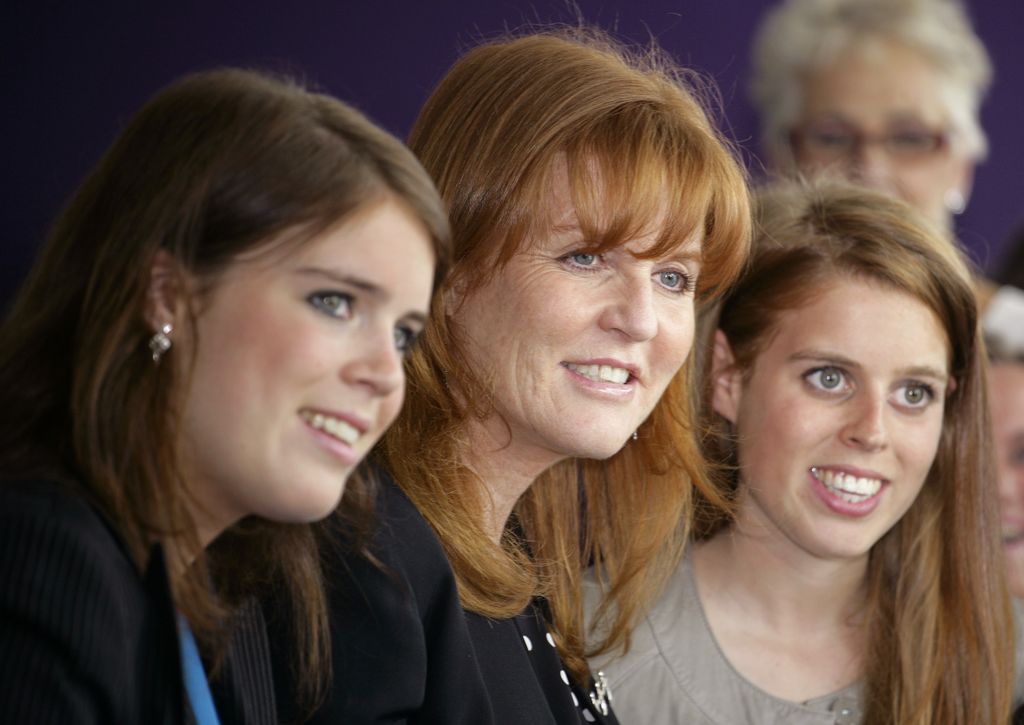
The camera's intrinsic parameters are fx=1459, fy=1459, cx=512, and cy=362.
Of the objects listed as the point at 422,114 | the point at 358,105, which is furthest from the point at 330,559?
the point at 358,105

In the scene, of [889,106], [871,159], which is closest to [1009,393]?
[871,159]

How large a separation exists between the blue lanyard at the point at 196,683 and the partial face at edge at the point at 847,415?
0.88 metres

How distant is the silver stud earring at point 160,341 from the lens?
1.04 metres

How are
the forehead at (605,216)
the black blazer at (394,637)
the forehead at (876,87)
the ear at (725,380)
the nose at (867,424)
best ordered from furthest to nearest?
the forehead at (876,87), the ear at (725,380), the nose at (867,424), the forehead at (605,216), the black blazer at (394,637)

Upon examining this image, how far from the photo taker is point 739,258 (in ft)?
5.29

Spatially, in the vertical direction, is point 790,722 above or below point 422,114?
below

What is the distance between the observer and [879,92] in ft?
10.0

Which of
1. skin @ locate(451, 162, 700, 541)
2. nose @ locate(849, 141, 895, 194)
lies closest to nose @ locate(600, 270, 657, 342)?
skin @ locate(451, 162, 700, 541)

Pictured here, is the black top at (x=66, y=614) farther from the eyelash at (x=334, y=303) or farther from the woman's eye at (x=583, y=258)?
the woman's eye at (x=583, y=258)

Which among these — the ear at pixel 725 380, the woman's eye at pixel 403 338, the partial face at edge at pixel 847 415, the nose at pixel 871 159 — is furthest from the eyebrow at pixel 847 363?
the nose at pixel 871 159

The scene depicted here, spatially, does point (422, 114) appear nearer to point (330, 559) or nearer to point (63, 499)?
point (330, 559)

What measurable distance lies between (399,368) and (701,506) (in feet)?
2.79

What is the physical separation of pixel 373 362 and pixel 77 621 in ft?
0.92

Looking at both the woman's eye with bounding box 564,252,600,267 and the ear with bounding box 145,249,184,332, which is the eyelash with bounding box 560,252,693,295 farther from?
the ear with bounding box 145,249,184,332
